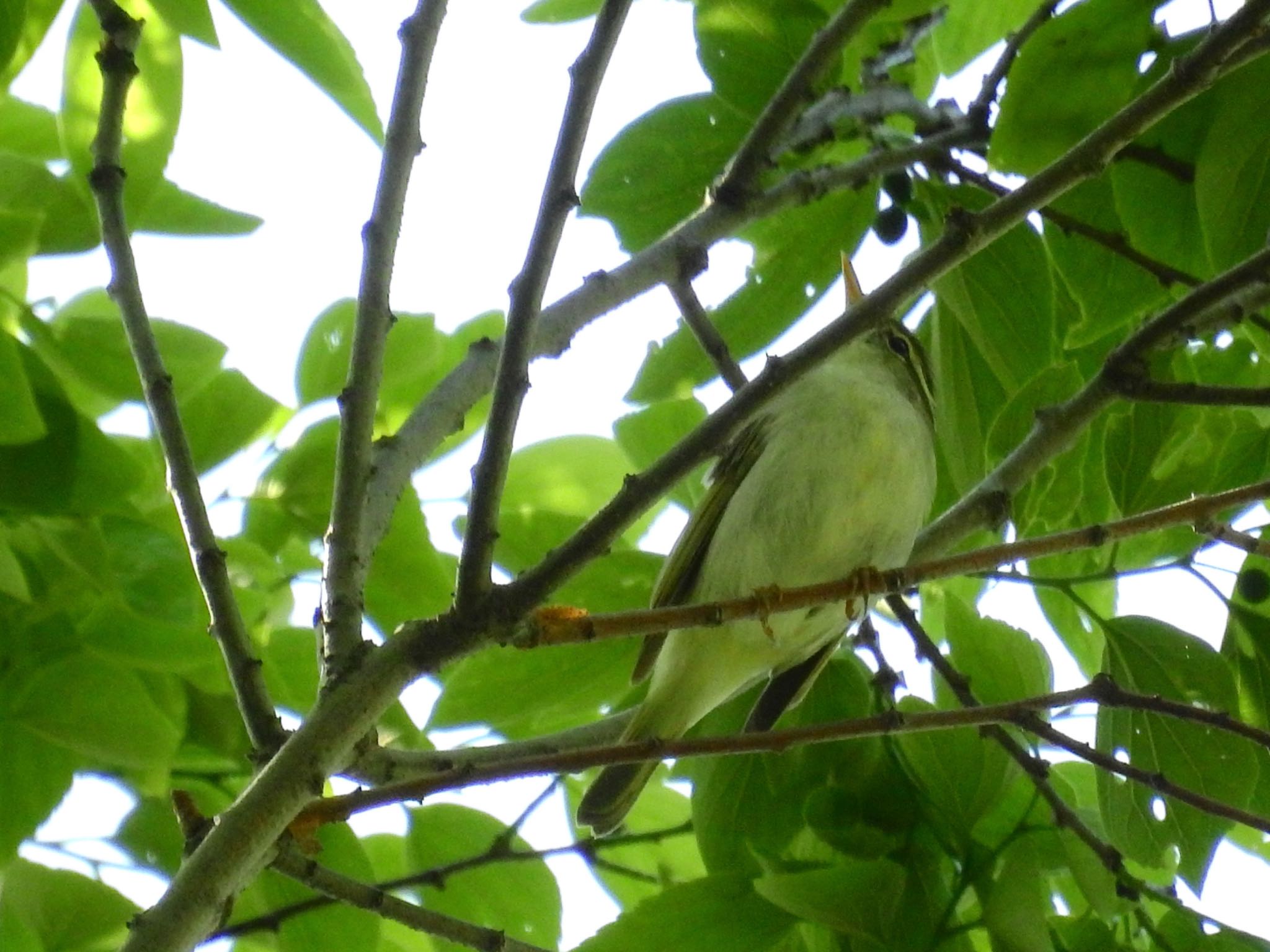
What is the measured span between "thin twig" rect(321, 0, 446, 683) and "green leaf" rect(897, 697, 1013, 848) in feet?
2.72

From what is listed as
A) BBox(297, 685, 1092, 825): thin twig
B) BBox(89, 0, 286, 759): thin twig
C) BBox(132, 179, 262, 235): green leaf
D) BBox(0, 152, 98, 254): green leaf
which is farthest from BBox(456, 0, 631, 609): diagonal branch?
BBox(0, 152, 98, 254): green leaf

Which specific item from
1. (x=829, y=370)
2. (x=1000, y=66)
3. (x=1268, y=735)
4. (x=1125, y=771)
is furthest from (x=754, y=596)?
(x=829, y=370)

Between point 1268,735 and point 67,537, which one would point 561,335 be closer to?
point 67,537

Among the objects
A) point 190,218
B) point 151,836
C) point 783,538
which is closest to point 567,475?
point 783,538

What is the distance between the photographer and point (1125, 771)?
171 cm

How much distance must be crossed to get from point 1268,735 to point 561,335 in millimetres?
1055

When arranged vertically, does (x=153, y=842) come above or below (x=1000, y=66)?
below

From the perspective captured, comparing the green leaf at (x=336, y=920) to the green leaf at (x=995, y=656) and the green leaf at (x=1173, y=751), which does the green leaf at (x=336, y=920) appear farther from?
the green leaf at (x=1173, y=751)

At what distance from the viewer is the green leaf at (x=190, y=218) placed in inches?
81.4

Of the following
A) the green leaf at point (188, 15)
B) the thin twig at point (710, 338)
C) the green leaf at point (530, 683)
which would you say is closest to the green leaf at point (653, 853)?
the green leaf at point (530, 683)

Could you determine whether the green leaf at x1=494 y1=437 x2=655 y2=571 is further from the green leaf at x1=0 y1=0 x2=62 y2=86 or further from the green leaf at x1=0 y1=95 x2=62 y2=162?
the green leaf at x1=0 y1=0 x2=62 y2=86

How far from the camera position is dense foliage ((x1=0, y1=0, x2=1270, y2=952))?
1.79 m

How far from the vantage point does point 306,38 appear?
5.13ft

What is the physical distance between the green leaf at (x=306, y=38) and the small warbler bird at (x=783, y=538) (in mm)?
1095
